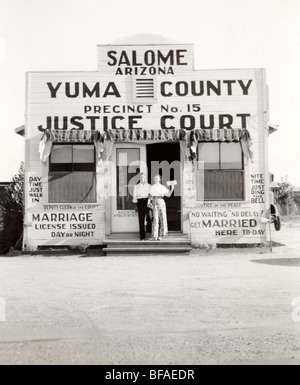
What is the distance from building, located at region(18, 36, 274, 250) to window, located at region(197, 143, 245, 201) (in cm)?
3

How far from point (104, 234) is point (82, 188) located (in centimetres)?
138

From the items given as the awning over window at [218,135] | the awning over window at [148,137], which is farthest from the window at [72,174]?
the awning over window at [218,135]

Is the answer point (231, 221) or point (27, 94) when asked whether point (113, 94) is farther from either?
point (231, 221)

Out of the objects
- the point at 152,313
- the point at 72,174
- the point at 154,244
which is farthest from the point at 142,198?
Answer: the point at 152,313

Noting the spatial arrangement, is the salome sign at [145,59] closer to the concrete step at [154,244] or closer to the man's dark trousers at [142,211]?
the man's dark trousers at [142,211]

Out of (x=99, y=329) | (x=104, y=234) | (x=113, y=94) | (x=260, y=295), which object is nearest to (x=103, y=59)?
(x=113, y=94)

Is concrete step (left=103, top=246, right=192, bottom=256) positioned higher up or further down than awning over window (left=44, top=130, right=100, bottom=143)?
further down

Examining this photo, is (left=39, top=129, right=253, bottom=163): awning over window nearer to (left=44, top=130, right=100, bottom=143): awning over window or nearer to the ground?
(left=44, top=130, right=100, bottom=143): awning over window

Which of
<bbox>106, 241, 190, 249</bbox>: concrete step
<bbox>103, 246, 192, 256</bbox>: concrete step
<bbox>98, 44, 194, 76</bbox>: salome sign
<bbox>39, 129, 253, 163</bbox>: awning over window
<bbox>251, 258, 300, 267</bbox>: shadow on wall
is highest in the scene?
<bbox>98, 44, 194, 76</bbox>: salome sign

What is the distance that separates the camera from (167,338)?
472 centimetres

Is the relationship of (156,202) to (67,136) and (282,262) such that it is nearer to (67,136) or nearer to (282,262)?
(67,136)
